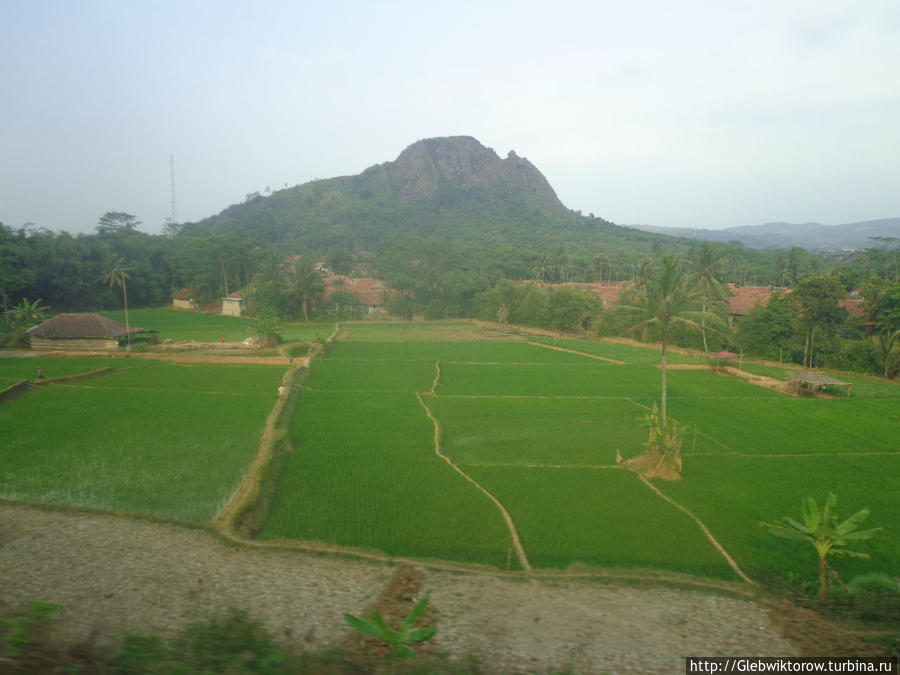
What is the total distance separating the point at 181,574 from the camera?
25.2 ft

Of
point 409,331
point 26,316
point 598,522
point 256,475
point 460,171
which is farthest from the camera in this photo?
point 460,171

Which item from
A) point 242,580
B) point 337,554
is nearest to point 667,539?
point 337,554

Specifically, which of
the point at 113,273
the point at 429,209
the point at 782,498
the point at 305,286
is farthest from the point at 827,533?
the point at 429,209

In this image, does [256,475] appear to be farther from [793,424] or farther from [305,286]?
[305,286]

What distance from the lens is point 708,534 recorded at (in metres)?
10.1

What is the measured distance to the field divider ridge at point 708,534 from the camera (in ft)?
28.7

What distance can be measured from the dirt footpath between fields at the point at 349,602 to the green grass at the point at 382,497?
1.17 metres

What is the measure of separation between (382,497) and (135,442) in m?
7.69

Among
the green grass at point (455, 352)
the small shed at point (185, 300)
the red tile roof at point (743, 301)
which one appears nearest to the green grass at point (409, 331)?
the green grass at point (455, 352)

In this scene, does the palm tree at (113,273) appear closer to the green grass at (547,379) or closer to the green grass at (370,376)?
the green grass at (370,376)

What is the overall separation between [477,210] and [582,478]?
10552 centimetres

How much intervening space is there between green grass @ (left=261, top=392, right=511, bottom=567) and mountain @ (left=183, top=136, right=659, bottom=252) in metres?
72.7

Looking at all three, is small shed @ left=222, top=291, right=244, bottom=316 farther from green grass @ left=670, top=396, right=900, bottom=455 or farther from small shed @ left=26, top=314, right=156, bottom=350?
green grass @ left=670, top=396, right=900, bottom=455

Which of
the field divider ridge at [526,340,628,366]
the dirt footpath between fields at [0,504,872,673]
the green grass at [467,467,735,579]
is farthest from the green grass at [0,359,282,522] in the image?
the field divider ridge at [526,340,628,366]
